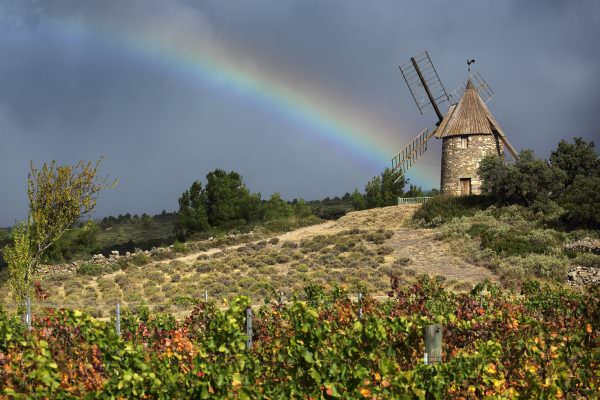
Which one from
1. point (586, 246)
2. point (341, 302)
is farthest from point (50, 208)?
point (586, 246)

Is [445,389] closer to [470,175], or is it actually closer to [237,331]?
[237,331]

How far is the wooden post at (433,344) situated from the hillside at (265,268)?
545 inches

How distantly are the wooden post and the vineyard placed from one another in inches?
9.1

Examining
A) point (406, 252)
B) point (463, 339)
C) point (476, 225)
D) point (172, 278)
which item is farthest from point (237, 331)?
point (476, 225)

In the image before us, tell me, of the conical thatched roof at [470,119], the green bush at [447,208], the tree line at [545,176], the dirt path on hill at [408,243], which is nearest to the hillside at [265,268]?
the dirt path on hill at [408,243]

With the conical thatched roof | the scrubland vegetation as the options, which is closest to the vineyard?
the scrubland vegetation

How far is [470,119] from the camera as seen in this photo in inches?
1859

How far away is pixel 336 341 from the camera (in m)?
7.89

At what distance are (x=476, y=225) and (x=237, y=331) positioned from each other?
1223 inches

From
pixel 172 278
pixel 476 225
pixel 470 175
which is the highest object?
pixel 470 175

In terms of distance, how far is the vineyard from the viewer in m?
6.91

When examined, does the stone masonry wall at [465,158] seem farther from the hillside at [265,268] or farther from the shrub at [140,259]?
the shrub at [140,259]

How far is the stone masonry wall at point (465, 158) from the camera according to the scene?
4628cm

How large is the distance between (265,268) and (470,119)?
22142 millimetres
